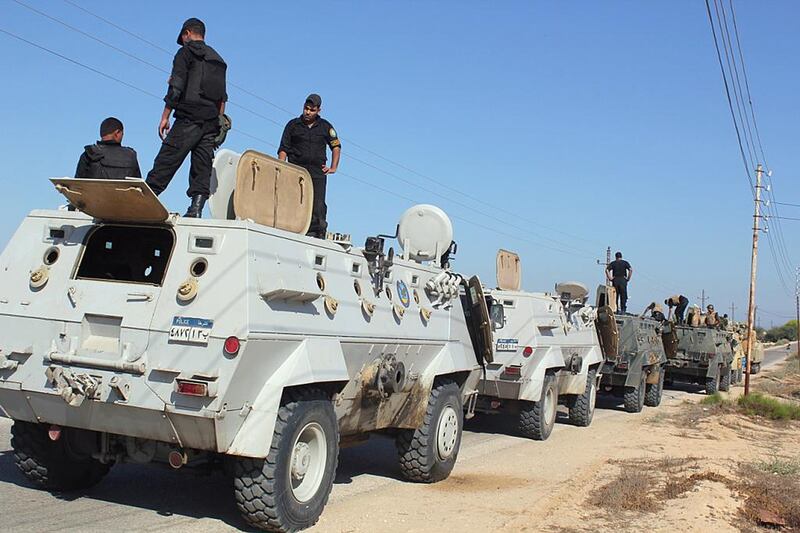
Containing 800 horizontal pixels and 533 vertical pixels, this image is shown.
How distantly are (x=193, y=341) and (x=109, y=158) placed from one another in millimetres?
2282

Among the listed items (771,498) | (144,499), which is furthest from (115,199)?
(771,498)

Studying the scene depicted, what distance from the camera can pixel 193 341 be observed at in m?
5.62

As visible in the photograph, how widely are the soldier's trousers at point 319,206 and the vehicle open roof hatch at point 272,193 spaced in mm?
1438

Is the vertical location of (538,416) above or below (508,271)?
below

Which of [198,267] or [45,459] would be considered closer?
[198,267]

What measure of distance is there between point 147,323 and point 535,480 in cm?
503

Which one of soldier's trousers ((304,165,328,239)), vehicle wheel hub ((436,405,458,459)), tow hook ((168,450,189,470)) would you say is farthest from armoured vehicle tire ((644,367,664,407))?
tow hook ((168,450,189,470))

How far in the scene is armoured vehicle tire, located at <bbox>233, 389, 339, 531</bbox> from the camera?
5977 mm

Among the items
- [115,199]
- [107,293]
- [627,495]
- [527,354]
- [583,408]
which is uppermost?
[115,199]

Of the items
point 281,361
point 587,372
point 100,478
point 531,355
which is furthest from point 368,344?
point 587,372

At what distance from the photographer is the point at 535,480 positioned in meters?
9.30

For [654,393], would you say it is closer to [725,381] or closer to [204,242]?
[725,381]

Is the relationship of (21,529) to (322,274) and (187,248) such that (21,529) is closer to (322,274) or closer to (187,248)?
(187,248)

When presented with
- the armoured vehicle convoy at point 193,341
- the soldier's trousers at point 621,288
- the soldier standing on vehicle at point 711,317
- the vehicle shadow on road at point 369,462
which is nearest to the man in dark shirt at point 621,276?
the soldier's trousers at point 621,288
